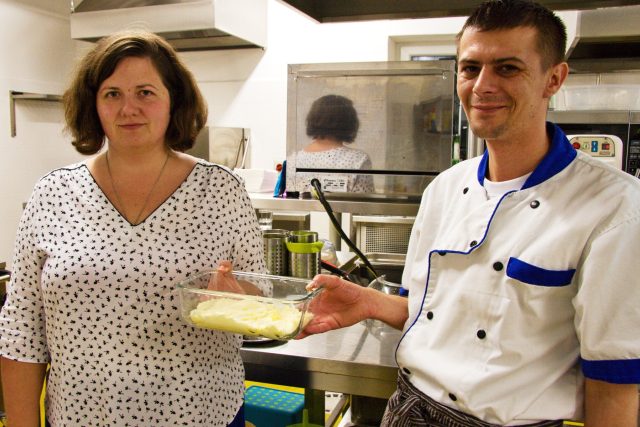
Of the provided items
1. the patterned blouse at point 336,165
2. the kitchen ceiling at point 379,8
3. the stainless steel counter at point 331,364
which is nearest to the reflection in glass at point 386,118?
the patterned blouse at point 336,165

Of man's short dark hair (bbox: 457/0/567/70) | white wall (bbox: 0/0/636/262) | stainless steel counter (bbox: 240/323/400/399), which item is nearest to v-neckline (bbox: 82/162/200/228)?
stainless steel counter (bbox: 240/323/400/399)

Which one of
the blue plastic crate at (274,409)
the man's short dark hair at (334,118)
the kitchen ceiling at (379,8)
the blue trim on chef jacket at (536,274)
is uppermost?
the kitchen ceiling at (379,8)

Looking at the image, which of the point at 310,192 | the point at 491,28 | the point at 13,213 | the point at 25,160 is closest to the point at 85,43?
the point at 25,160

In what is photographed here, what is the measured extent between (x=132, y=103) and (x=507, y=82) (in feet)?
2.53

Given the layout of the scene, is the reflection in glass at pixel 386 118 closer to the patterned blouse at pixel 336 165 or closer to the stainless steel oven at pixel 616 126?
the patterned blouse at pixel 336 165

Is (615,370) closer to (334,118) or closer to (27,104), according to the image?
(334,118)

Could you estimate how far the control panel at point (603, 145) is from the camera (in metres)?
2.62

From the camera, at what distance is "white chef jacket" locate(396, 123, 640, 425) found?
3.08ft

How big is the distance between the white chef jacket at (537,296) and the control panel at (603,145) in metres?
1.71

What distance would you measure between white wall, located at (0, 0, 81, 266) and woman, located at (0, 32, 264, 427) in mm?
3233

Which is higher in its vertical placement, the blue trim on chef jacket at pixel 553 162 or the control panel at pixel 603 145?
the control panel at pixel 603 145

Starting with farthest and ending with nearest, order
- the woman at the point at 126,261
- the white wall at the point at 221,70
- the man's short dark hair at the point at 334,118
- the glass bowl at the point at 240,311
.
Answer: the white wall at the point at 221,70 → the man's short dark hair at the point at 334,118 → the woman at the point at 126,261 → the glass bowl at the point at 240,311

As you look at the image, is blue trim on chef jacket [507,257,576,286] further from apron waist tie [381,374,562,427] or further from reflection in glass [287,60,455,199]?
reflection in glass [287,60,455,199]

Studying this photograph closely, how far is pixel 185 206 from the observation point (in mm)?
1219
